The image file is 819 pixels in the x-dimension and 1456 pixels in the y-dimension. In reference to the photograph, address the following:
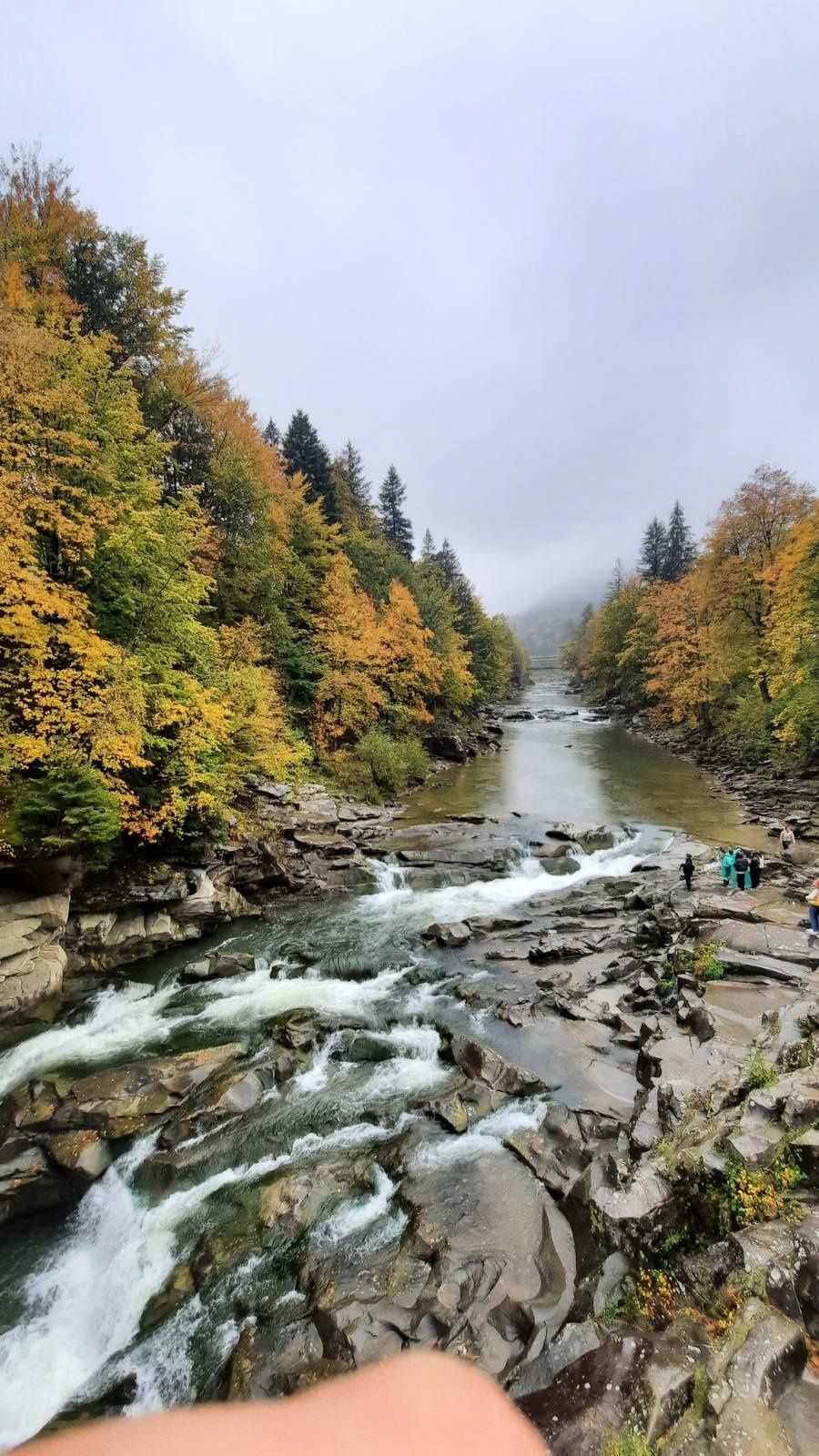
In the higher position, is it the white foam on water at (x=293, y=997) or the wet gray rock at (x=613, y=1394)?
the wet gray rock at (x=613, y=1394)

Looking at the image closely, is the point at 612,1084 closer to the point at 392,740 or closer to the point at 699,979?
the point at 699,979

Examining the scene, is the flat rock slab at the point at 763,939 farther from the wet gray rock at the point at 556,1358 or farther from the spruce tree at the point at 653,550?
the spruce tree at the point at 653,550

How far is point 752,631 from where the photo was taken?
109ft

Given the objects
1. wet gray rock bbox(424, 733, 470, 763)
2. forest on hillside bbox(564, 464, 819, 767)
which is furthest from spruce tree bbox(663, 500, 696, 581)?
wet gray rock bbox(424, 733, 470, 763)

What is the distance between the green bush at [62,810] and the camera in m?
11.2

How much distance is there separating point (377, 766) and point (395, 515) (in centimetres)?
3588

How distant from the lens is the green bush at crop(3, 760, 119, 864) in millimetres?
11219

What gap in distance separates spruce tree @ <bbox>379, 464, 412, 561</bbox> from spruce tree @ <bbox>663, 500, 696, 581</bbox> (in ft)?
99.0

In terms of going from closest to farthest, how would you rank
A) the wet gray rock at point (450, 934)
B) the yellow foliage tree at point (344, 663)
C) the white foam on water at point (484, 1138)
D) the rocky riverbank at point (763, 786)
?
the white foam on water at point (484, 1138)
the wet gray rock at point (450, 934)
the rocky riverbank at point (763, 786)
the yellow foliage tree at point (344, 663)

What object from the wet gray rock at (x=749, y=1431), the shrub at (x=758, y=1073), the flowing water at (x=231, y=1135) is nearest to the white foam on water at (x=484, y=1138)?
the flowing water at (x=231, y=1135)

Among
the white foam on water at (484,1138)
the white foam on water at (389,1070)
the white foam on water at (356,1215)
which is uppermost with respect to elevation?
the white foam on water at (484,1138)

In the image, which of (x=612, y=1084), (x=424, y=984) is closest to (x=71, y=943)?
(x=424, y=984)

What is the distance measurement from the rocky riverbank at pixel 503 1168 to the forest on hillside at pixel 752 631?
53.6ft

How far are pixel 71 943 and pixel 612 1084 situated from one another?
11484 mm
